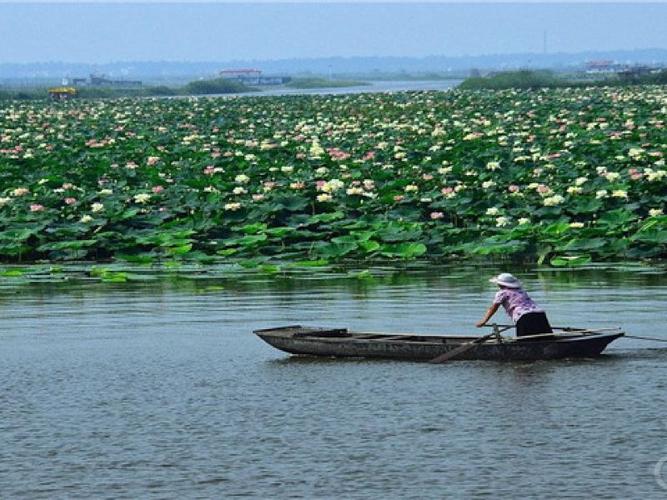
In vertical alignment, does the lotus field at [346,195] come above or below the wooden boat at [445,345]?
above

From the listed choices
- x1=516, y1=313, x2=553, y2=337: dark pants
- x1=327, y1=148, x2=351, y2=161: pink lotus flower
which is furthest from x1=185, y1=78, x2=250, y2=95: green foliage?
x1=516, y1=313, x2=553, y2=337: dark pants

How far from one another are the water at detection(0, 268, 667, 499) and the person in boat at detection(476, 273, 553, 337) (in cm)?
55

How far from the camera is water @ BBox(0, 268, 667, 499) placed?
48.8 ft

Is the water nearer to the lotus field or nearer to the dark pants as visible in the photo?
the dark pants

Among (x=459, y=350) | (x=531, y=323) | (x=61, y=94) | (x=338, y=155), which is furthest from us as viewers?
(x=61, y=94)

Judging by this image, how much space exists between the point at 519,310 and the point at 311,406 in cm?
332

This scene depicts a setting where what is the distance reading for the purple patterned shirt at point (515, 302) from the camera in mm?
20109

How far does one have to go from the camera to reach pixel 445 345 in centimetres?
1994

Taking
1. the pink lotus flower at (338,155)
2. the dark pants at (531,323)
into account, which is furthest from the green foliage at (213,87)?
the dark pants at (531,323)

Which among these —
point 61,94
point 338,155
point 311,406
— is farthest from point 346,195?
point 61,94

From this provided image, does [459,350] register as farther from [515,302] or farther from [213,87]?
[213,87]

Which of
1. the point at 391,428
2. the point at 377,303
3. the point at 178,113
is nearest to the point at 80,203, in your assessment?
the point at 377,303

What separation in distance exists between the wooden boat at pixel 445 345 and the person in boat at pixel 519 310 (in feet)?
0.44

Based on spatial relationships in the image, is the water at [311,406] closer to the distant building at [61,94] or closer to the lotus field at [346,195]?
the lotus field at [346,195]
